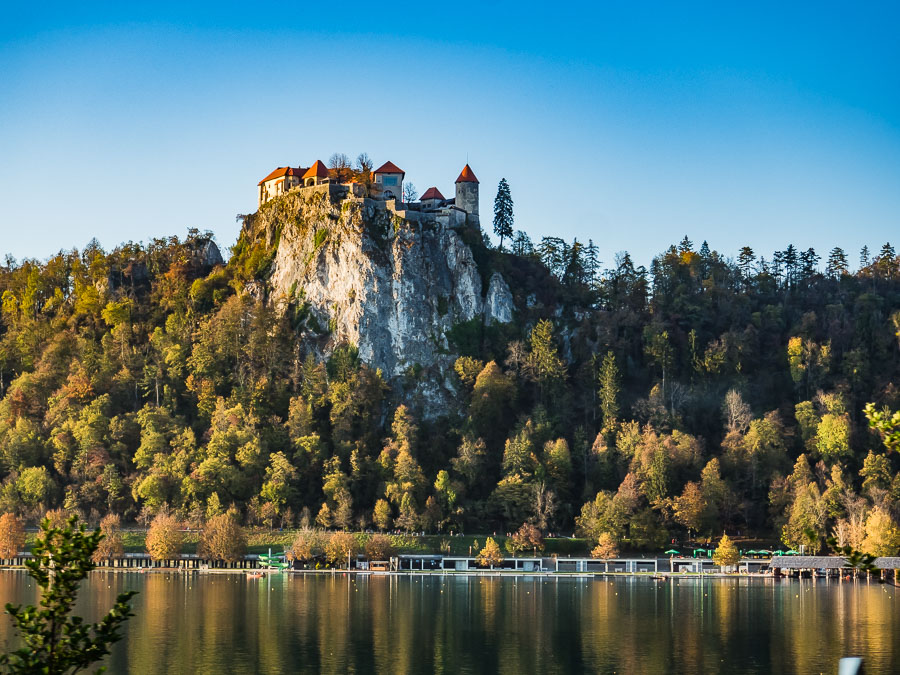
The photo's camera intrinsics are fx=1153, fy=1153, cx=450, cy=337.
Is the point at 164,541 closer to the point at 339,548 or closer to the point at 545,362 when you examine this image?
the point at 339,548

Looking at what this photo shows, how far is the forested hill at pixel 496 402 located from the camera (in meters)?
132

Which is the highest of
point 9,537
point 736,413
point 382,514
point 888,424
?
point 736,413

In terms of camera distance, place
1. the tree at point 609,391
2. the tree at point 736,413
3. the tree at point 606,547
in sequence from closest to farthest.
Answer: the tree at point 606,547
the tree at point 736,413
the tree at point 609,391

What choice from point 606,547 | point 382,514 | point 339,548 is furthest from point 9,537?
point 606,547

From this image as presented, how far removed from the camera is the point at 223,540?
126 meters

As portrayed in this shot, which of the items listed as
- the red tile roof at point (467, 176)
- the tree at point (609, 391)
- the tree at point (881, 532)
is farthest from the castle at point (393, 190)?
the tree at point (881, 532)

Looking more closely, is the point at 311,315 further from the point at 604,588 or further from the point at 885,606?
the point at 885,606

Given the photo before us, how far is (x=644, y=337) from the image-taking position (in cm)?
15412

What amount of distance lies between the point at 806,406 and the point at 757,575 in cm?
2449

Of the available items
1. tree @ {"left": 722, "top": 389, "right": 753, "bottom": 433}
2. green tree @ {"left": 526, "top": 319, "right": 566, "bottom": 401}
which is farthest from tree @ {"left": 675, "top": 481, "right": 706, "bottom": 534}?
green tree @ {"left": 526, "top": 319, "right": 566, "bottom": 401}

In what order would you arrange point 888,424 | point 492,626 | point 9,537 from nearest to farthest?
1. point 888,424
2. point 492,626
3. point 9,537

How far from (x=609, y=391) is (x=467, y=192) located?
39083 mm

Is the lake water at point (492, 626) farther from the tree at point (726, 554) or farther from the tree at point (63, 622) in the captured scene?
the tree at point (63, 622)

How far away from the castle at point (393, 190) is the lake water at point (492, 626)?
6149cm
